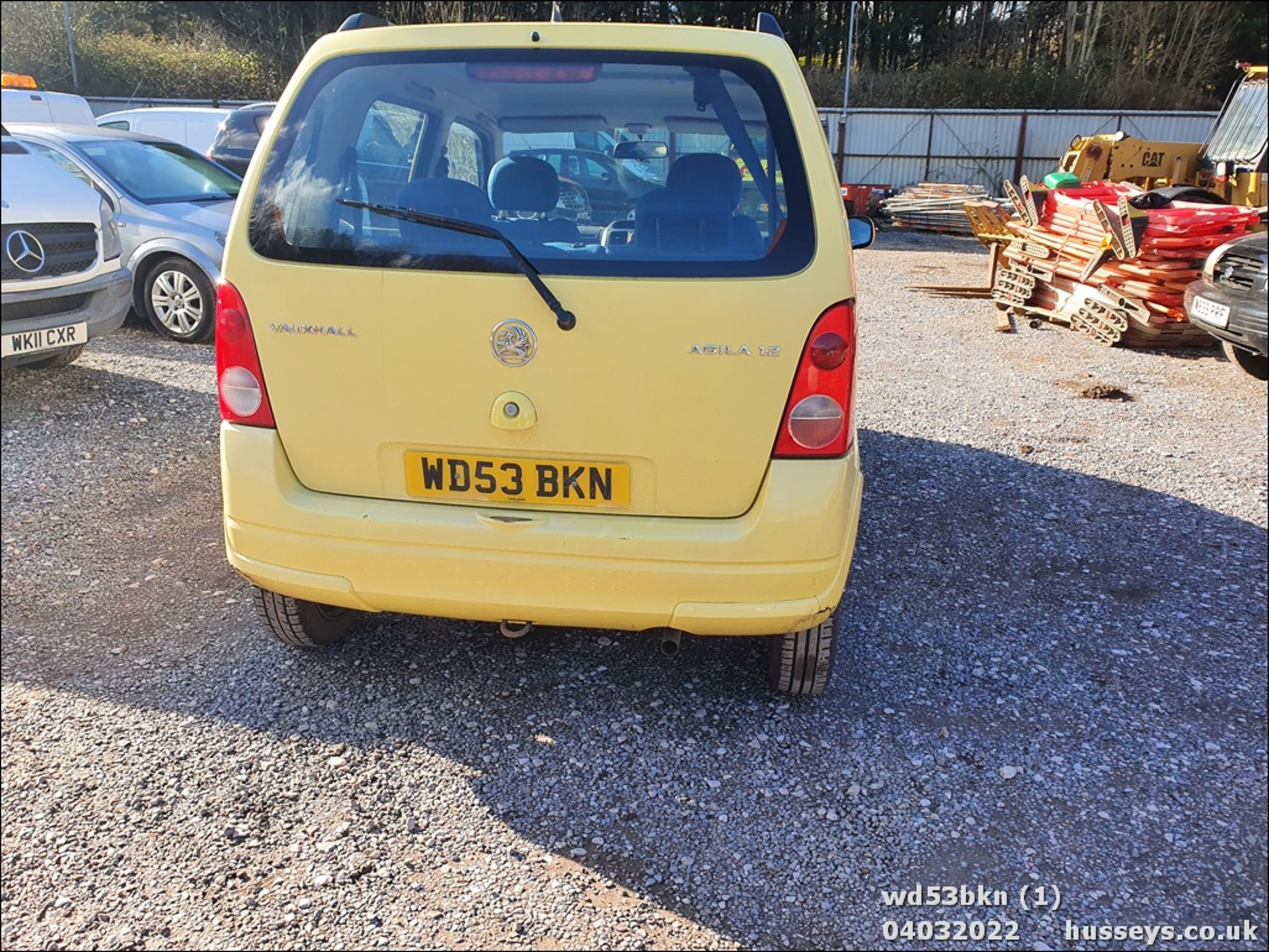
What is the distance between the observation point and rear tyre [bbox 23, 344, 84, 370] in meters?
0.64

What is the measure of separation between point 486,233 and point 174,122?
2.36 meters

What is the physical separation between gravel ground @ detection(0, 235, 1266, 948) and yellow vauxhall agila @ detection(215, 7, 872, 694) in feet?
1.53

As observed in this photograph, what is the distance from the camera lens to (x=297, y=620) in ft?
9.74

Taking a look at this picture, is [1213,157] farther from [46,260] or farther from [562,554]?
[46,260]

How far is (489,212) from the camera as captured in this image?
7.97 feet

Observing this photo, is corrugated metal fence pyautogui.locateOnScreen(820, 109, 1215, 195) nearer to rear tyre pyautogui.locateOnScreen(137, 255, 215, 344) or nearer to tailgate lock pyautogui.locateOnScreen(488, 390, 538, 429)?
rear tyre pyautogui.locateOnScreen(137, 255, 215, 344)

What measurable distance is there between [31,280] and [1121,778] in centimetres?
286

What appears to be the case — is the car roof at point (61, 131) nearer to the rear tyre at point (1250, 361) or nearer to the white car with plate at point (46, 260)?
the white car with plate at point (46, 260)

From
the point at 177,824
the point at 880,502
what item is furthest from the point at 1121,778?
the point at 177,824

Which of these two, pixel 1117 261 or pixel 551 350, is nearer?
pixel 551 350

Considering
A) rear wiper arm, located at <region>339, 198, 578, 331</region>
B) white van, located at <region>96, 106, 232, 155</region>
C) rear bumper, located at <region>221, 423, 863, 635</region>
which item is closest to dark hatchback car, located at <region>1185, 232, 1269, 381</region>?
rear bumper, located at <region>221, 423, 863, 635</region>

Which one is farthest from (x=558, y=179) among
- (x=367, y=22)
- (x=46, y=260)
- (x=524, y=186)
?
(x=46, y=260)

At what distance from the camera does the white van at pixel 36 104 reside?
21.5 inches

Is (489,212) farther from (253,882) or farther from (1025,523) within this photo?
(1025,523)
